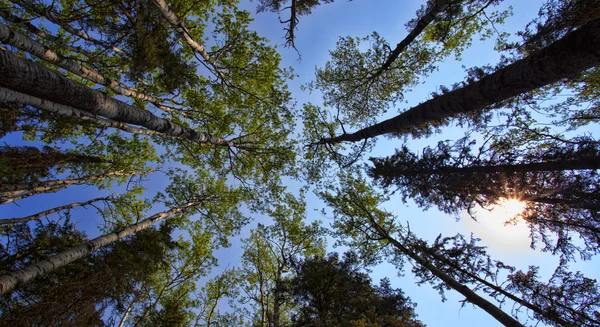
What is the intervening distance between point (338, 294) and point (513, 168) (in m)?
6.70

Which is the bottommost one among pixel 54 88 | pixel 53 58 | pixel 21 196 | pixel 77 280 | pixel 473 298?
pixel 77 280

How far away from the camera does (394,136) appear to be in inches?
364

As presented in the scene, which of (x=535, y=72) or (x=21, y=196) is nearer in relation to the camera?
(x=535, y=72)

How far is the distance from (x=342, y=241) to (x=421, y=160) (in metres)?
6.60


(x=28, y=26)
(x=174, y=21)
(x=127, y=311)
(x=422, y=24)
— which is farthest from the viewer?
(x=127, y=311)

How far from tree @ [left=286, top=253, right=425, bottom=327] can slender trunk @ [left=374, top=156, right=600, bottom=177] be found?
437 cm

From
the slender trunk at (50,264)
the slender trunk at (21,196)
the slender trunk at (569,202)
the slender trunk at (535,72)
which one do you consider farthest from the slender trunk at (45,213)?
the slender trunk at (569,202)

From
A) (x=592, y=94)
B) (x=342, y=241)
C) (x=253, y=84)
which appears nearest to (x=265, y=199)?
(x=342, y=241)

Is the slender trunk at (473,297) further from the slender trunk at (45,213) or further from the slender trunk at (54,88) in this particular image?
the slender trunk at (45,213)

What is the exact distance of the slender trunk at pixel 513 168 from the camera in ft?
17.3

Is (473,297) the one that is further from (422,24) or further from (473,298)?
(422,24)

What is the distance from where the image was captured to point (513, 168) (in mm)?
6344

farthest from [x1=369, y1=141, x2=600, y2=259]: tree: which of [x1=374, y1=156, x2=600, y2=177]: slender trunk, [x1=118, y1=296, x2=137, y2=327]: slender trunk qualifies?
[x1=118, y1=296, x2=137, y2=327]: slender trunk

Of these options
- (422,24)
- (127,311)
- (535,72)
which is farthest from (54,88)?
(127,311)
